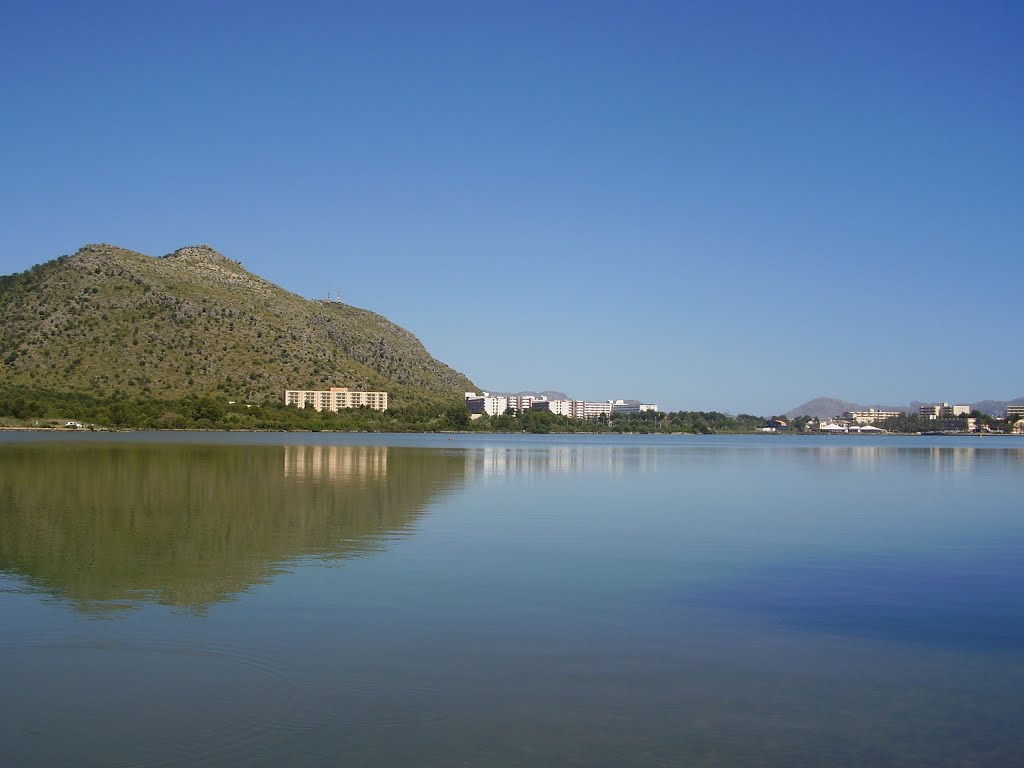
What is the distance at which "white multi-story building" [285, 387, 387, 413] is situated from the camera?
15538cm

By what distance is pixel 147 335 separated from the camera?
474ft

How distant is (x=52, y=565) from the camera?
15477 millimetres

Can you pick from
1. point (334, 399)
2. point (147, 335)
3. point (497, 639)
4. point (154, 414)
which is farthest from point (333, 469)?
point (334, 399)

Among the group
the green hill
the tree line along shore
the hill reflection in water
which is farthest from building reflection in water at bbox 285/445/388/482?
the green hill

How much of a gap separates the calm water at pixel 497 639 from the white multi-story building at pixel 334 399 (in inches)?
5193

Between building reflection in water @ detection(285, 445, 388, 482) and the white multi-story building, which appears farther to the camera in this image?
the white multi-story building

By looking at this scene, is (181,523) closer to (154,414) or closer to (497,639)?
(497,639)

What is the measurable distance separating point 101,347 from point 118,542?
133 m

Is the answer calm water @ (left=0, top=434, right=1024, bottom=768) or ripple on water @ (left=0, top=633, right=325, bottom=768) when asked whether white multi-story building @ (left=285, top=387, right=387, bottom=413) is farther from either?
ripple on water @ (left=0, top=633, right=325, bottom=768)

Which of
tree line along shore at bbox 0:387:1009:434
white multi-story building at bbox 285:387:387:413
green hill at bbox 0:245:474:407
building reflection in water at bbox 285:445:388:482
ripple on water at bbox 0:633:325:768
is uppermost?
green hill at bbox 0:245:474:407

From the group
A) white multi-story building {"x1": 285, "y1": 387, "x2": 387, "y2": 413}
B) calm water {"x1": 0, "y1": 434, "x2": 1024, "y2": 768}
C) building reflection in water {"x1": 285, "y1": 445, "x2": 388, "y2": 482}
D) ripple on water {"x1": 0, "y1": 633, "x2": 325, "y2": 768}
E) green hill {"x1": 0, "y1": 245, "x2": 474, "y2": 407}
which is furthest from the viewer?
white multi-story building {"x1": 285, "y1": 387, "x2": 387, "y2": 413}

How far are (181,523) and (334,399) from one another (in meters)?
147

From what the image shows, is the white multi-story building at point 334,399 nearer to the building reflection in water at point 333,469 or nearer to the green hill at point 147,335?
the green hill at point 147,335

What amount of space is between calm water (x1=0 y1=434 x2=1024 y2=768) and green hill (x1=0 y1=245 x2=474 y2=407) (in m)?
120
